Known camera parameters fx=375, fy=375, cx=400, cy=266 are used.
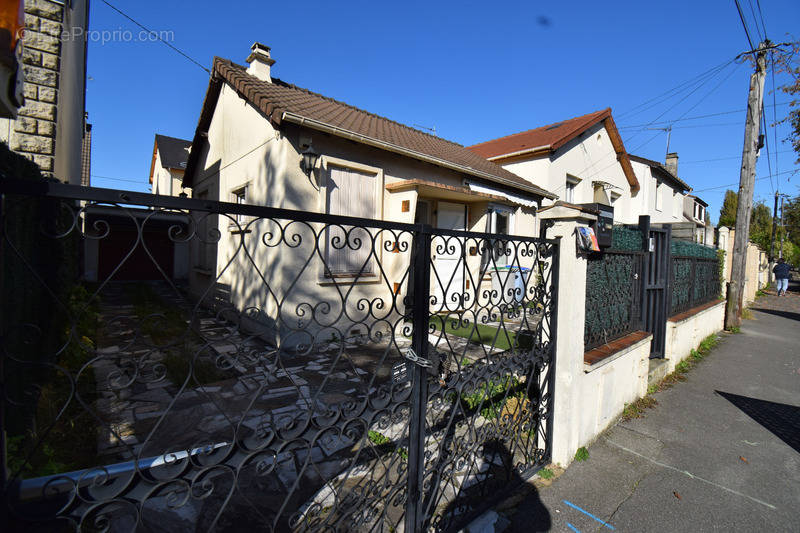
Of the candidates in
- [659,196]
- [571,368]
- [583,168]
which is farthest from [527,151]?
[659,196]

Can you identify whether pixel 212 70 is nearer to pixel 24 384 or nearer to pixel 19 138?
pixel 19 138

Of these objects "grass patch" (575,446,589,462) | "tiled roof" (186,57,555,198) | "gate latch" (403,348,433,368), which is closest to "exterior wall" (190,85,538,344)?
"tiled roof" (186,57,555,198)

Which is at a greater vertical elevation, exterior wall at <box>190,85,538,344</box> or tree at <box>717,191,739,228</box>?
tree at <box>717,191,739,228</box>

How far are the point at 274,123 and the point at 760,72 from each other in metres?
11.1

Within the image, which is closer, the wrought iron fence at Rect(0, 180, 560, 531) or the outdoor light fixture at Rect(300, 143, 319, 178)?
the wrought iron fence at Rect(0, 180, 560, 531)

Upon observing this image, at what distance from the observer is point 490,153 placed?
13547 millimetres

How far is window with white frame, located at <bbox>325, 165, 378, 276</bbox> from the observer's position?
6.29m

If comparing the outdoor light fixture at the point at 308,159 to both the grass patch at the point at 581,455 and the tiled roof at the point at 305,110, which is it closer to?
the tiled roof at the point at 305,110

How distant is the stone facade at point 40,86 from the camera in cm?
345

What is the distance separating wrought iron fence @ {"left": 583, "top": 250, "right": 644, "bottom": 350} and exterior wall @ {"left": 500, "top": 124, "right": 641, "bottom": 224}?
7.85 meters

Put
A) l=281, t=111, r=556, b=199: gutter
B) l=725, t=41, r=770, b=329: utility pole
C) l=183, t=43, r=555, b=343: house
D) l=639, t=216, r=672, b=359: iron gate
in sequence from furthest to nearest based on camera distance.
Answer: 1. l=725, t=41, r=770, b=329: utility pole
2. l=183, t=43, r=555, b=343: house
3. l=281, t=111, r=556, b=199: gutter
4. l=639, t=216, r=672, b=359: iron gate

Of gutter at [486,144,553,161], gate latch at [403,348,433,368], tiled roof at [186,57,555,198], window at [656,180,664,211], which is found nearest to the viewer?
gate latch at [403,348,433,368]

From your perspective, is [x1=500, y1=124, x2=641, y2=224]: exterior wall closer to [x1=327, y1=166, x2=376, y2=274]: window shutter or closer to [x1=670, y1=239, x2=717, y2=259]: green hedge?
[x1=670, y1=239, x2=717, y2=259]: green hedge

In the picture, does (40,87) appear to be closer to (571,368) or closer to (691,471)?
(571,368)
